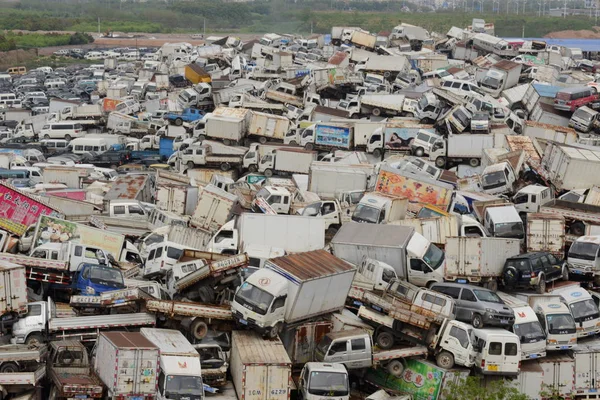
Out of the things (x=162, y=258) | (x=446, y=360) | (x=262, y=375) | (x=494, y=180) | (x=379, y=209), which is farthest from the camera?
(x=494, y=180)

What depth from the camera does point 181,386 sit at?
17781mm

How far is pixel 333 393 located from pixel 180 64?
57.1m

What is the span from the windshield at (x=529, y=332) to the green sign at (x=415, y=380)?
270cm

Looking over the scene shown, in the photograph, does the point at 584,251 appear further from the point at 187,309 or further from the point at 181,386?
the point at 181,386

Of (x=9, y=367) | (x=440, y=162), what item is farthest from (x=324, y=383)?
(x=440, y=162)

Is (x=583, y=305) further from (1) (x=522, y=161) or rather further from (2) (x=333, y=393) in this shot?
(1) (x=522, y=161)

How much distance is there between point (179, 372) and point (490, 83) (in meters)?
40.9

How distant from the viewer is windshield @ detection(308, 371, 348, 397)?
19125mm

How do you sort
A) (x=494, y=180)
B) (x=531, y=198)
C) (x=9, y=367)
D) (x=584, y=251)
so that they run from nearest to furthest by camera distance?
1. (x=9, y=367)
2. (x=584, y=251)
3. (x=531, y=198)
4. (x=494, y=180)

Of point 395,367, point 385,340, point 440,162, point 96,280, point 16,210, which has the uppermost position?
point 16,210

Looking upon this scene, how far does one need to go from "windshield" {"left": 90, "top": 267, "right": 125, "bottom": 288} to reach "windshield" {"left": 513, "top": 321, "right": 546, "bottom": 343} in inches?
397

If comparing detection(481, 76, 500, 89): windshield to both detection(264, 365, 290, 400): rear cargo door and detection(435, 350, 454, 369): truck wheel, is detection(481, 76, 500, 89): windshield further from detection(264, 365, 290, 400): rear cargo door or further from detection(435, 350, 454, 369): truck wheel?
detection(264, 365, 290, 400): rear cargo door

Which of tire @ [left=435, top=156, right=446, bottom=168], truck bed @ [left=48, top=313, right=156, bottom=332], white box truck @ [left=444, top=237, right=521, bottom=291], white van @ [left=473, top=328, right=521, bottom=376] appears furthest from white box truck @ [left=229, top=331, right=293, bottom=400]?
tire @ [left=435, top=156, right=446, bottom=168]

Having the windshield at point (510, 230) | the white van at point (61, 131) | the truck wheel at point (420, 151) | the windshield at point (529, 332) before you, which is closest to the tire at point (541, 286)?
the windshield at point (529, 332)
